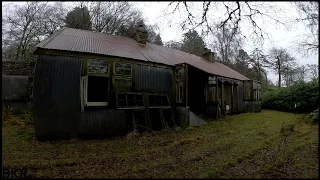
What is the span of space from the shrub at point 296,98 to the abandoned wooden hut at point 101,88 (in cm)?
994

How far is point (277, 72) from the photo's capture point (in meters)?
40.6

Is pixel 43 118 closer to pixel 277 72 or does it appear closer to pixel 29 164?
pixel 29 164

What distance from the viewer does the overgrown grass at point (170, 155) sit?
229 inches

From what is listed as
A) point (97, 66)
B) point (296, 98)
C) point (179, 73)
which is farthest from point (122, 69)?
point (296, 98)

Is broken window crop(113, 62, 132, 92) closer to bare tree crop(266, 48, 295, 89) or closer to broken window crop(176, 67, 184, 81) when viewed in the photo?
broken window crop(176, 67, 184, 81)

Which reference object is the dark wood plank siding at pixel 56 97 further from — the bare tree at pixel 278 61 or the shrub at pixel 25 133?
the bare tree at pixel 278 61

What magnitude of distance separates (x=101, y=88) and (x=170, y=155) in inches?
330

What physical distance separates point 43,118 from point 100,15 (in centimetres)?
2180

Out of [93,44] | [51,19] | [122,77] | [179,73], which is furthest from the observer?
[51,19]

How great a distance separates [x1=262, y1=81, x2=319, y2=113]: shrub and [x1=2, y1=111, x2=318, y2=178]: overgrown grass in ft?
37.6

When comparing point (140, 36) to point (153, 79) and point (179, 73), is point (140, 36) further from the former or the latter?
point (153, 79)

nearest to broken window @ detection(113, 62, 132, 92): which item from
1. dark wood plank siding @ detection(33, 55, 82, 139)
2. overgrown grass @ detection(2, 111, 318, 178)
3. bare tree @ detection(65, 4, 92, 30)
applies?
dark wood plank siding @ detection(33, 55, 82, 139)

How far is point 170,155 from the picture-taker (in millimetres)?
7602

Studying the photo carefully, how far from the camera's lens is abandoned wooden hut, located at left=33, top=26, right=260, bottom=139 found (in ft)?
33.4
